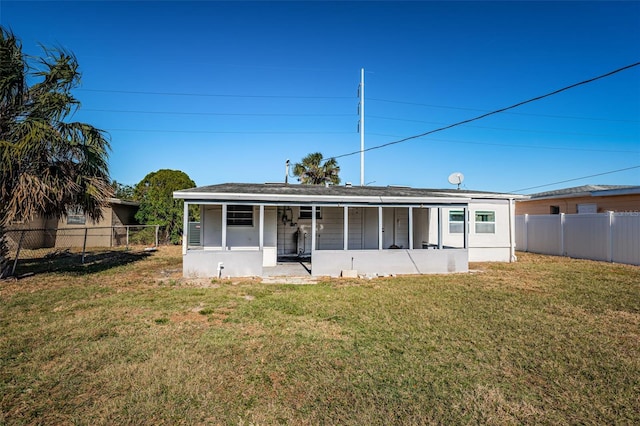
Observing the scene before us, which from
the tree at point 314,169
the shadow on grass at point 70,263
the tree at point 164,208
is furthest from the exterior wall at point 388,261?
the tree at point 314,169

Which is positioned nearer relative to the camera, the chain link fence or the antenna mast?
the chain link fence

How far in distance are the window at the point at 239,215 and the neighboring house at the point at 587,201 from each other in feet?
43.1

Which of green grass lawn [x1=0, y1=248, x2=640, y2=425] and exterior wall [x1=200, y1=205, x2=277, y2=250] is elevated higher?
exterior wall [x1=200, y1=205, x2=277, y2=250]

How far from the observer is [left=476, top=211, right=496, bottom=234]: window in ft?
45.6

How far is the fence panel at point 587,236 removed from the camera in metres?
12.9

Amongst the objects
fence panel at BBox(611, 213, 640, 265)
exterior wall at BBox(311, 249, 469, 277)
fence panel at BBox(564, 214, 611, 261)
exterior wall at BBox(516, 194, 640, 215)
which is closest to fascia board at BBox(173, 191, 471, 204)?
exterior wall at BBox(311, 249, 469, 277)

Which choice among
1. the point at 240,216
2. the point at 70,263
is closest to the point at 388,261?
the point at 240,216

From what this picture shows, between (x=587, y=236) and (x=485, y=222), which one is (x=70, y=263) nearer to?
(x=485, y=222)

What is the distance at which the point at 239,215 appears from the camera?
11.8 m

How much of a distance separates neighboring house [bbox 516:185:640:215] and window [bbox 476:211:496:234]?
2.97 m

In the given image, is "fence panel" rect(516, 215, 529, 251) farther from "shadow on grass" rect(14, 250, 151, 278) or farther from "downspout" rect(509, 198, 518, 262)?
"shadow on grass" rect(14, 250, 151, 278)

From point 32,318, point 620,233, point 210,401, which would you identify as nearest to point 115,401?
point 210,401

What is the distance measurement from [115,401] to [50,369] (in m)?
1.37

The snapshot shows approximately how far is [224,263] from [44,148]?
18.9 ft
